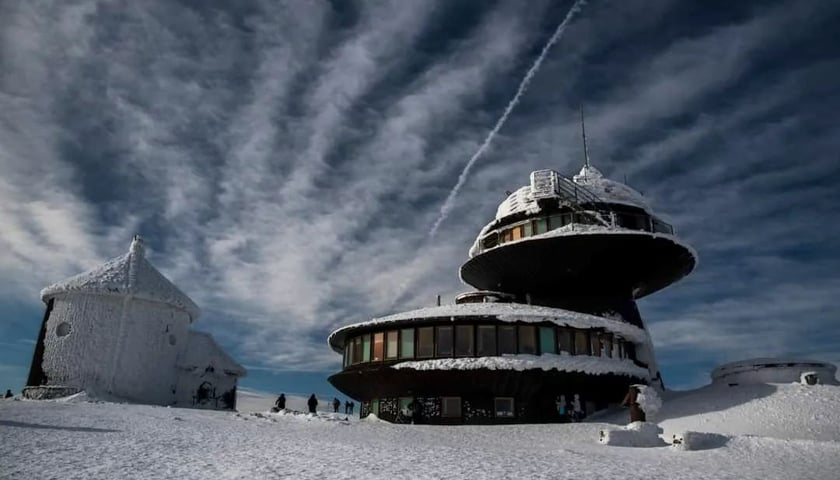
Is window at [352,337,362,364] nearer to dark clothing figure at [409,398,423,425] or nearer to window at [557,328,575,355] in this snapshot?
dark clothing figure at [409,398,423,425]

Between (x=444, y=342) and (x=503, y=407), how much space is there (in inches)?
182

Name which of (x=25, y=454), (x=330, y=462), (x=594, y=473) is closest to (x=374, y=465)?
(x=330, y=462)

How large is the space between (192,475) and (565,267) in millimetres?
31642

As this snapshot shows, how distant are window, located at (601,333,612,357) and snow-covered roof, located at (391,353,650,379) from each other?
68.7 inches

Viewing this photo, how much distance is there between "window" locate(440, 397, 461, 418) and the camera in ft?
105

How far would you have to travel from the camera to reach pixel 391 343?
34.0 m

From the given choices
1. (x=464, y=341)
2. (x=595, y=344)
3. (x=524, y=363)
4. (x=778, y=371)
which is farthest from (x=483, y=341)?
(x=778, y=371)

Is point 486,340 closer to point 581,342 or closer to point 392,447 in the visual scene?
point 581,342

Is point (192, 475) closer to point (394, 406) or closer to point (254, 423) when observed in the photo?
point (254, 423)

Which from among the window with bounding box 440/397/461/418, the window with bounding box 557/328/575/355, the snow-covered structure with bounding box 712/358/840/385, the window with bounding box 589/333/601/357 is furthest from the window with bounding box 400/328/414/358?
the snow-covered structure with bounding box 712/358/840/385

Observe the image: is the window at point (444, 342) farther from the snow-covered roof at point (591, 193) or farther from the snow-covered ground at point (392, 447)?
the snow-covered roof at point (591, 193)

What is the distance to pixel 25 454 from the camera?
1359 centimetres

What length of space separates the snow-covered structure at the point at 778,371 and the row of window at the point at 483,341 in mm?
7231

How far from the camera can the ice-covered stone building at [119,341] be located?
39000 mm
